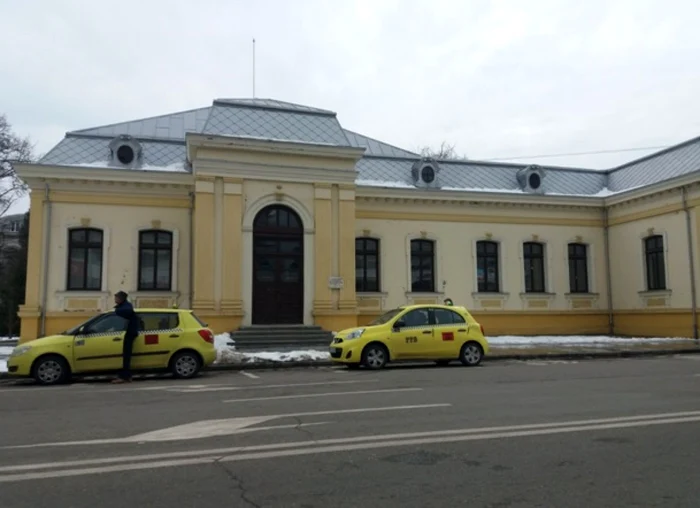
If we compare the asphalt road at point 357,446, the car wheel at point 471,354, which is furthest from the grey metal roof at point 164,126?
the asphalt road at point 357,446

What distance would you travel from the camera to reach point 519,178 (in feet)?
89.4

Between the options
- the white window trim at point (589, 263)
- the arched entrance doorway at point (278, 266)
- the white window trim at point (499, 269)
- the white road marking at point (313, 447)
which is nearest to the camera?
the white road marking at point (313, 447)

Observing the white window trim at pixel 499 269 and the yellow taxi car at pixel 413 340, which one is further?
the white window trim at pixel 499 269

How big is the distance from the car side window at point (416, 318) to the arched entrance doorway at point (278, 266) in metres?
6.63

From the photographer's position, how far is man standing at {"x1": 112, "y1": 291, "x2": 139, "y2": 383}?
43.4 ft

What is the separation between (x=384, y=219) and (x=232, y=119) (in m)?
6.98

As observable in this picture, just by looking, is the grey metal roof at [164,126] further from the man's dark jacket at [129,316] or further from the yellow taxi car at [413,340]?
the yellow taxi car at [413,340]

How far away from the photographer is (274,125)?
2220cm

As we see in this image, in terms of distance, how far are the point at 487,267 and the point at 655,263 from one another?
21.7 feet

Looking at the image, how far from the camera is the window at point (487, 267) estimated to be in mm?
25906

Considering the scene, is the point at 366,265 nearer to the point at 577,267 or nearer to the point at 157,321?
the point at 577,267

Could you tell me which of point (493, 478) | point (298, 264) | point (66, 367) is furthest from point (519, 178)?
point (493, 478)

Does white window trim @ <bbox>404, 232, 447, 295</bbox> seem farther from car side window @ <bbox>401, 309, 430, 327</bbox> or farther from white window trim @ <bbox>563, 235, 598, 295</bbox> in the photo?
car side window @ <bbox>401, 309, 430, 327</bbox>

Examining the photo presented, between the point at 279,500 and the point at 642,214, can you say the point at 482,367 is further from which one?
the point at 642,214
